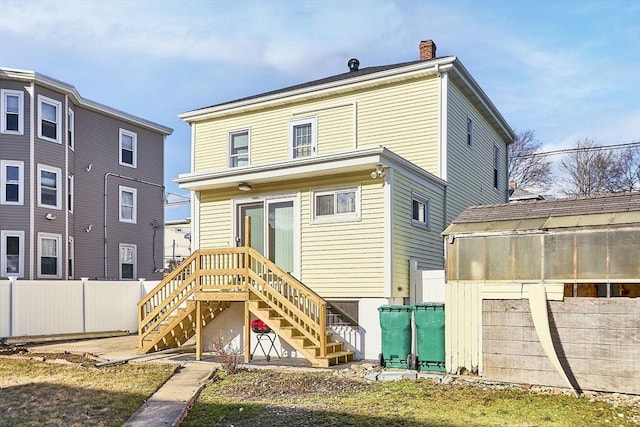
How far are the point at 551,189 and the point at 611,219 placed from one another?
2902cm

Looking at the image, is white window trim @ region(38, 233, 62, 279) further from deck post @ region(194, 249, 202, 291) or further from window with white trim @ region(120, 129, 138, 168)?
deck post @ region(194, 249, 202, 291)

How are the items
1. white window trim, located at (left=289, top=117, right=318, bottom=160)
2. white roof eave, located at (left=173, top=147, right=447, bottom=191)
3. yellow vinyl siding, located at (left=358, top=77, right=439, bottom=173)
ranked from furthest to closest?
white window trim, located at (left=289, top=117, right=318, bottom=160), yellow vinyl siding, located at (left=358, top=77, right=439, bottom=173), white roof eave, located at (left=173, top=147, right=447, bottom=191)

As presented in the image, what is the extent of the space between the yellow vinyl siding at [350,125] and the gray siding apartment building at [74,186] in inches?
245

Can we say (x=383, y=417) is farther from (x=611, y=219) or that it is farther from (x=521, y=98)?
(x=521, y=98)

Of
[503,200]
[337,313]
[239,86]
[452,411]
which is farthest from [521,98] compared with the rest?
[452,411]

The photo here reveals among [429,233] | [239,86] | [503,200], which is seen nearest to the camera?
[429,233]

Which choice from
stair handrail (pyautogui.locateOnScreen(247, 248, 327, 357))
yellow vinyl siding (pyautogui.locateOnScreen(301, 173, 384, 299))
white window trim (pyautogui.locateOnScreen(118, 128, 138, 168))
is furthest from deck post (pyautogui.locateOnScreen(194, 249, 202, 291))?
white window trim (pyautogui.locateOnScreen(118, 128, 138, 168))

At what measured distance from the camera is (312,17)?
1330 cm

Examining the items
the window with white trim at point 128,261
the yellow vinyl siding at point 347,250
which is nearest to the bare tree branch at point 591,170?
the yellow vinyl siding at point 347,250

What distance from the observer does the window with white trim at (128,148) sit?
23.3 metres

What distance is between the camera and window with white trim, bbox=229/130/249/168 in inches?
656

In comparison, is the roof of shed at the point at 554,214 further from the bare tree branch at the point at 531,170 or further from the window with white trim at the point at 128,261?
the bare tree branch at the point at 531,170

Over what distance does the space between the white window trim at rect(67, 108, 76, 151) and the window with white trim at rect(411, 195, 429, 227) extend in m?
14.7

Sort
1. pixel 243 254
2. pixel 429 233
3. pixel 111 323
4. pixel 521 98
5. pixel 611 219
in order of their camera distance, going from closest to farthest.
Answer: pixel 611 219, pixel 243 254, pixel 429 233, pixel 111 323, pixel 521 98
